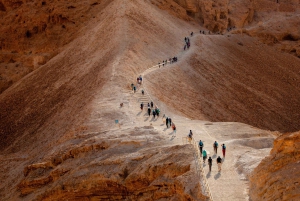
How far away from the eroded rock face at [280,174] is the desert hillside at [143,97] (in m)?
0.06

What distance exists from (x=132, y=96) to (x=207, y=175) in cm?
1512

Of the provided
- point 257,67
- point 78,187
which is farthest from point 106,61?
point 78,187

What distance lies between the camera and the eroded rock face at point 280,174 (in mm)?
13312

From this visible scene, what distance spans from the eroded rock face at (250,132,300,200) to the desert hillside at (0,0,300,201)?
6 centimetres

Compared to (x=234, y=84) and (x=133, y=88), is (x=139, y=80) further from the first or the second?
(x=234, y=84)

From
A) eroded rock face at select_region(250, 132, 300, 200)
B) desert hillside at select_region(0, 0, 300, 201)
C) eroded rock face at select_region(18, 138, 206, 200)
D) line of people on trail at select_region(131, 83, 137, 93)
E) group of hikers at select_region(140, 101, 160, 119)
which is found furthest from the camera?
line of people on trail at select_region(131, 83, 137, 93)

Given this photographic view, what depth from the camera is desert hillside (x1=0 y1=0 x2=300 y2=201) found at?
60.7 feet

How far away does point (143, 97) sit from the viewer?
108 ft

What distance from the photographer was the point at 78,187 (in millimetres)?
19734

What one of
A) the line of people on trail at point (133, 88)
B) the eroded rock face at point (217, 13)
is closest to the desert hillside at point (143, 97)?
the eroded rock face at point (217, 13)

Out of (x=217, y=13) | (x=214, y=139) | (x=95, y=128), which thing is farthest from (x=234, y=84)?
(x=95, y=128)

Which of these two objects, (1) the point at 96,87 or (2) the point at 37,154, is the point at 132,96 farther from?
(2) the point at 37,154

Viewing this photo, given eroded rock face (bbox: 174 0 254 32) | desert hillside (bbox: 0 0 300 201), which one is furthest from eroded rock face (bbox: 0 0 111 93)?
eroded rock face (bbox: 174 0 254 32)

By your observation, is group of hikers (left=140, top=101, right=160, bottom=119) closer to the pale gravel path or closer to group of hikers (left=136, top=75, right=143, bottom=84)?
the pale gravel path
